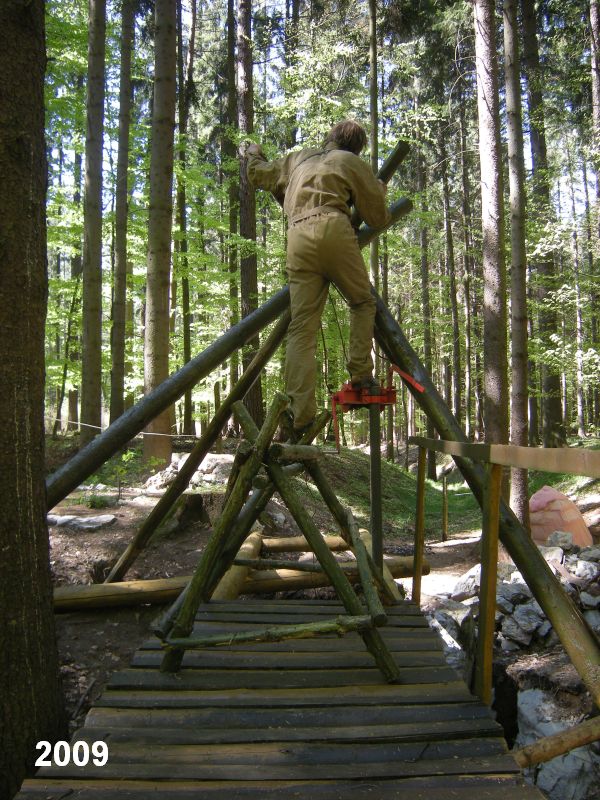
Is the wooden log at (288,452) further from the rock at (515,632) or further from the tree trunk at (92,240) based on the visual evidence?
the tree trunk at (92,240)

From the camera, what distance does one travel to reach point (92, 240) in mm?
10406

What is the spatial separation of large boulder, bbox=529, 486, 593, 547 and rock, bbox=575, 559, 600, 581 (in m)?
2.08

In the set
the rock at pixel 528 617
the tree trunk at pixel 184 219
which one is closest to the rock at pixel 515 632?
the rock at pixel 528 617

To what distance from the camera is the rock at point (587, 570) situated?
23.7 ft

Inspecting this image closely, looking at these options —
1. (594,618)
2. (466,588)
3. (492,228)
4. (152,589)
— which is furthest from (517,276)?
(152,589)

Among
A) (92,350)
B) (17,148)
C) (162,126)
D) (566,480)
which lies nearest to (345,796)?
(17,148)

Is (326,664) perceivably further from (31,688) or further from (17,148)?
(17,148)

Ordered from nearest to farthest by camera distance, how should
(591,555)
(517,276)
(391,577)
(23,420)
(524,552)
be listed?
(23,420), (524,552), (391,577), (591,555), (517,276)

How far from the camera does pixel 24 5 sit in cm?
256

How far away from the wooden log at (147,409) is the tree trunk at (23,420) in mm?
877

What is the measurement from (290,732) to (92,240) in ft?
33.2

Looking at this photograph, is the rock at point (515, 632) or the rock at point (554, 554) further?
the rock at point (554, 554)

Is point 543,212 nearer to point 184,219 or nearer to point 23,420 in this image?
point 184,219

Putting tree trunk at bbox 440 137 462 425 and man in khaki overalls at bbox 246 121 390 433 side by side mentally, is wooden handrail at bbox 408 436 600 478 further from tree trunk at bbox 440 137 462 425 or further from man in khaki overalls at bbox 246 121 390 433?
tree trunk at bbox 440 137 462 425
